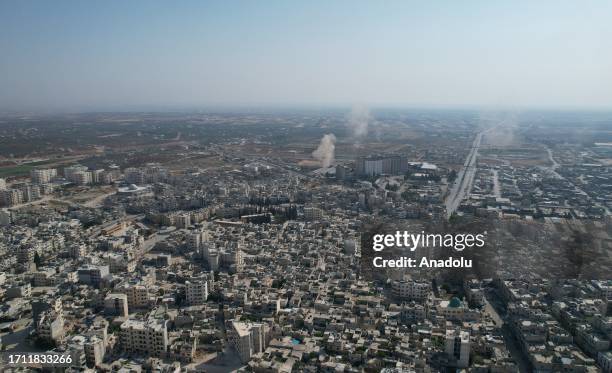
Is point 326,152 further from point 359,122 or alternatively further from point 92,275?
point 92,275

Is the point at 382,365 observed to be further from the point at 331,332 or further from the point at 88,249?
the point at 88,249

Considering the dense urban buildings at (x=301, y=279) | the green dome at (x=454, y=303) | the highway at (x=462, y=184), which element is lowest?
the highway at (x=462, y=184)

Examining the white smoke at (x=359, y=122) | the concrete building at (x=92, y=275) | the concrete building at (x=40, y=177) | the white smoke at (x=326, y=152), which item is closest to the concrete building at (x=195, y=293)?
Result: the concrete building at (x=92, y=275)

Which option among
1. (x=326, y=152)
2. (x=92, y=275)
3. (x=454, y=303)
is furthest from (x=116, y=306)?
(x=326, y=152)

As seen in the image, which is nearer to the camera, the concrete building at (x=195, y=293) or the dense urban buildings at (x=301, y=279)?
the dense urban buildings at (x=301, y=279)

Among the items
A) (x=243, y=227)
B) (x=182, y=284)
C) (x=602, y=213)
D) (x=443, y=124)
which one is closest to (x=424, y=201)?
(x=602, y=213)

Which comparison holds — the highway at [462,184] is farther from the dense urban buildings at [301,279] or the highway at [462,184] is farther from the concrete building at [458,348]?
the concrete building at [458,348]

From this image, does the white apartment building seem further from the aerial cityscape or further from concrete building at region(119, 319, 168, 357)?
concrete building at region(119, 319, 168, 357)

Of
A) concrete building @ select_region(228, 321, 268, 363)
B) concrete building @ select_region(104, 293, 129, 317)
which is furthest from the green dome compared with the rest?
concrete building @ select_region(104, 293, 129, 317)
